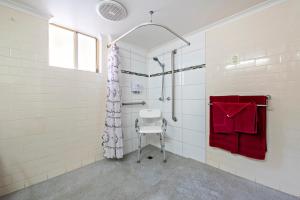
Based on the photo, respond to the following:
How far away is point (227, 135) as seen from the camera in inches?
73.5

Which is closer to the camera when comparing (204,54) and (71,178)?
(71,178)

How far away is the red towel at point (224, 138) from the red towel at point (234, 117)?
0.07 m

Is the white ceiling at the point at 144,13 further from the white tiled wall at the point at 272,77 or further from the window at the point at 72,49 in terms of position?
the white tiled wall at the point at 272,77

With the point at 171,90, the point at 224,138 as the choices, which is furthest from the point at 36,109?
the point at 224,138

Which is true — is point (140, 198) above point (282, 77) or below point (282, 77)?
below

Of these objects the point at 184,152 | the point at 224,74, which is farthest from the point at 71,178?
the point at 224,74

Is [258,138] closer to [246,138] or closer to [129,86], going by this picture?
[246,138]

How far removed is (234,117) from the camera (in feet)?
5.79

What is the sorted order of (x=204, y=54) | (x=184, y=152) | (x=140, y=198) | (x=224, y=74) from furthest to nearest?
(x=184, y=152) → (x=204, y=54) → (x=224, y=74) → (x=140, y=198)

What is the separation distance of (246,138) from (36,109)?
8.63 feet

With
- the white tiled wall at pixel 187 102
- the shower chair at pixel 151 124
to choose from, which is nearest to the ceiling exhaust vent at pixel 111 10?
the white tiled wall at pixel 187 102

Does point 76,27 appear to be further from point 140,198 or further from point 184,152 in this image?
point 184,152

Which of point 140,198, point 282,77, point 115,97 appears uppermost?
point 282,77

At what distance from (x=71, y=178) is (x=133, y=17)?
2.27 m
